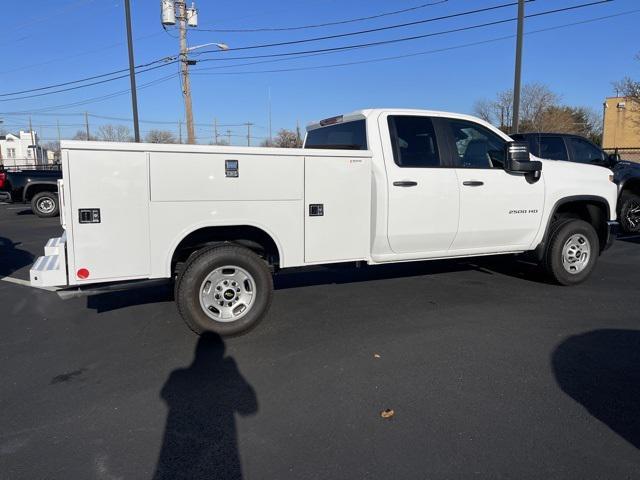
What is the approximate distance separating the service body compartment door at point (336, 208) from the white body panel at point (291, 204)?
0.4 inches

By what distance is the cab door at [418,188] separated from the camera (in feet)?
17.6

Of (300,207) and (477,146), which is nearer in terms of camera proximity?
(300,207)

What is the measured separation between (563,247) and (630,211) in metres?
6.09

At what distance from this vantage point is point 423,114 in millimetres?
5699

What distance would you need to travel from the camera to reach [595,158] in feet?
34.3

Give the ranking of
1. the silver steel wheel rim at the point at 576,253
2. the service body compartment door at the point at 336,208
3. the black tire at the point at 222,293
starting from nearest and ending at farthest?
the black tire at the point at 222,293, the service body compartment door at the point at 336,208, the silver steel wheel rim at the point at 576,253

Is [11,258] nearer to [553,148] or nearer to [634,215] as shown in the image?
[553,148]

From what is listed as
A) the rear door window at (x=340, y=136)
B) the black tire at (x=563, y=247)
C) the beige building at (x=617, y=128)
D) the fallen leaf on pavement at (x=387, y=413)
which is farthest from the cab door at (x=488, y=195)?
the beige building at (x=617, y=128)

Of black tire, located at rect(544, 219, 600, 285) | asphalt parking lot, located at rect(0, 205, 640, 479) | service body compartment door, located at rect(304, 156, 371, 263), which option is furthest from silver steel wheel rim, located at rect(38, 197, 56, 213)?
black tire, located at rect(544, 219, 600, 285)

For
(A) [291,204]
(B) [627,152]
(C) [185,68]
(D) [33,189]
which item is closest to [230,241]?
(A) [291,204]

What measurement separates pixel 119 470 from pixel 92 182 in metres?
2.30

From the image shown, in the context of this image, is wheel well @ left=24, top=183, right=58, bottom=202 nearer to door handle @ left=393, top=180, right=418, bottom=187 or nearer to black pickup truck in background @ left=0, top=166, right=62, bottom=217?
black pickup truck in background @ left=0, top=166, right=62, bottom=217

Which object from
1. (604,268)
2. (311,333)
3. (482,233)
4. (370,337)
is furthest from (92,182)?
(604,268)

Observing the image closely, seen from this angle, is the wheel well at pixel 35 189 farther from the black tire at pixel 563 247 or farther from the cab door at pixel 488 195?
the black tire at pixel 563 247
